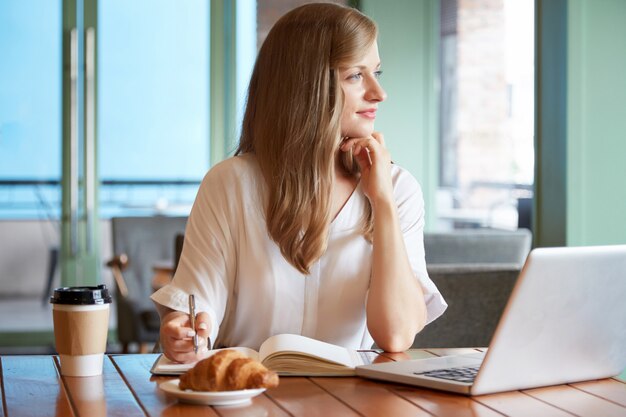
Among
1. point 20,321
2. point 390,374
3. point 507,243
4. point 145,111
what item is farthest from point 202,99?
point 390,374

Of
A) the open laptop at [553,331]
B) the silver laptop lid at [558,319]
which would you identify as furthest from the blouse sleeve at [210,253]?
the silver laptop lid at [558,319]

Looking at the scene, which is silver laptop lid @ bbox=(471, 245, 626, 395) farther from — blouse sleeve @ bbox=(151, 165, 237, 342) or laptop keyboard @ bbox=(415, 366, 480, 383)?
blouse sleeve @ bbox=(151, 165, 237, 342)

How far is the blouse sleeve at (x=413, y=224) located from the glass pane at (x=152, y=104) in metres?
4.22

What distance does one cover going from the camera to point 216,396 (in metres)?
1.26

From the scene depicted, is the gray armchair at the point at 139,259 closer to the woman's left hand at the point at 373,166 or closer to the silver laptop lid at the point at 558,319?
the woman's left hand at the point at 373,166

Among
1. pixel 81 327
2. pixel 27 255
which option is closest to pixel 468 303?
pixel 81 327

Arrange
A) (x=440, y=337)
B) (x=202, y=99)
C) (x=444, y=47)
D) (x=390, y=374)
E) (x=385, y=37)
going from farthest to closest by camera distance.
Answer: (x=444, y=47)
(x=202, y=99)
(x=385, y=37)
(x=440, y=337)
(x=390, y=374)

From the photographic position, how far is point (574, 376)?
1.47 meters

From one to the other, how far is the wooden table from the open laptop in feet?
0.07

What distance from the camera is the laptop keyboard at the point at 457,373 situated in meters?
1.43

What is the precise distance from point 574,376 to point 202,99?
5.17m

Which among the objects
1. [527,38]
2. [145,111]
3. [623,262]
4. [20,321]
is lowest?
[20,321]

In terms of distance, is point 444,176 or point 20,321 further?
point 444,176

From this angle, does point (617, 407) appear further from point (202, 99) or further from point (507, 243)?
point (202, 99)
